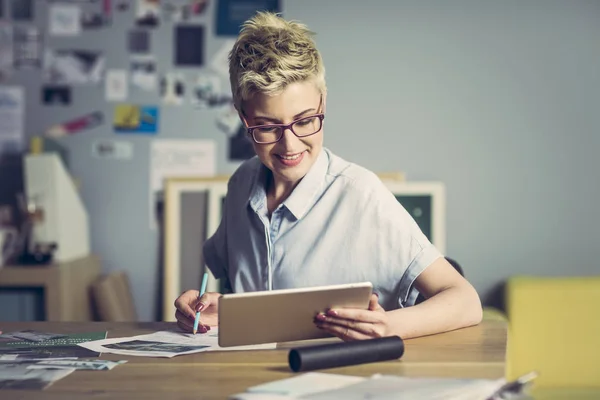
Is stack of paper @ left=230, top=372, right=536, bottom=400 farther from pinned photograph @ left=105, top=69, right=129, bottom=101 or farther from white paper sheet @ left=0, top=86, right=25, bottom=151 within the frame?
white paper sheet @ left=0, top=86, right=25, bottom=151

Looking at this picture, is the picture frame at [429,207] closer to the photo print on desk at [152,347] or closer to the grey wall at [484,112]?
the grey wall at [484,112]

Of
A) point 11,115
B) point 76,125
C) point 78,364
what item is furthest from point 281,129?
point 11,115

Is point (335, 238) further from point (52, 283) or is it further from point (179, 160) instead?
point (179, 160)

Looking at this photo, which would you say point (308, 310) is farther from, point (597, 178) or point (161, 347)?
point (597, 178)

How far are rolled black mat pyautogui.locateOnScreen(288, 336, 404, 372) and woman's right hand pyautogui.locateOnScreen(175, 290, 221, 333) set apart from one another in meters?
0.36

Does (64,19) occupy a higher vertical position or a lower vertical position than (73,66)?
higher

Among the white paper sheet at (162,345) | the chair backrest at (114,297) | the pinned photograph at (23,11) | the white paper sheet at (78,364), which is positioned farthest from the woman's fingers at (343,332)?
the pinned photograph at (23,11)

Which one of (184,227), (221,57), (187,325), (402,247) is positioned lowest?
(184,227)

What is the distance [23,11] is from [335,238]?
2.29 m

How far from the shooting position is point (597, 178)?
3420mm

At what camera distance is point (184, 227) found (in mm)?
3426

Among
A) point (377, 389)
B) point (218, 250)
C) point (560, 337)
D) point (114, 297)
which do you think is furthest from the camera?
point (114, 297)

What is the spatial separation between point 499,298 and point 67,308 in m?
1.71

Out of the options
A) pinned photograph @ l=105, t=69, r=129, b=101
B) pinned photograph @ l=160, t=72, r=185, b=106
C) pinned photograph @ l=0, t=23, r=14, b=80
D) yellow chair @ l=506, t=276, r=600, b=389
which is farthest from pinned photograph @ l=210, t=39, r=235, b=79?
yellow chair @ l=506, t=276, r=600, b=389
